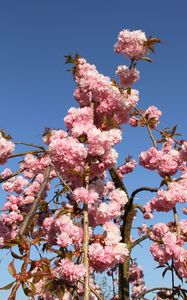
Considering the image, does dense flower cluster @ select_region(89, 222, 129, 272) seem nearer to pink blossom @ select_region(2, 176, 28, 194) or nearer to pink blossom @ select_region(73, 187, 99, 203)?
pink blossom @ select_region(73, 187, 99, 203)

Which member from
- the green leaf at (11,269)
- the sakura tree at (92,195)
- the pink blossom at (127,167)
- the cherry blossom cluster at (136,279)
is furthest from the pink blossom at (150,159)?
the cherry blossom cluster at (136,279)

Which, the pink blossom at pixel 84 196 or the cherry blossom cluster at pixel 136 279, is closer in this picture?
the pink blossom at pixel 84 196

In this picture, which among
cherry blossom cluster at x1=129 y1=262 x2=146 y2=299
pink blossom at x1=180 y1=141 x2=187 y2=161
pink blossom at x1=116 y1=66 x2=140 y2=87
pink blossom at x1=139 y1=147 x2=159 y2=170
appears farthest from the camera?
cherry blossom cluster at x1=129 y1=262 x2=146 y2=299

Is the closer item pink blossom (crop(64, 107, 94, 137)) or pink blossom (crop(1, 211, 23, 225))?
pink blossom (crop(64, 107, 94, 137))

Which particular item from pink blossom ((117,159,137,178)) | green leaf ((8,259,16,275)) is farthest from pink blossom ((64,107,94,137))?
pink blossom ((117,159,137,178))

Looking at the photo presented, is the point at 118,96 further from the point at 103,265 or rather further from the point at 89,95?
the point at 103,265

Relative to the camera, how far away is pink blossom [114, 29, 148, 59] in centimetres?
421

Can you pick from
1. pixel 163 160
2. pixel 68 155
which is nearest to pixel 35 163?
pixel 163 160

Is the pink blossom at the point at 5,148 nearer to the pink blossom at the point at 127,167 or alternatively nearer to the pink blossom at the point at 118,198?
the pink blossom at the point at 118,198

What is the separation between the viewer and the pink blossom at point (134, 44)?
166 inches

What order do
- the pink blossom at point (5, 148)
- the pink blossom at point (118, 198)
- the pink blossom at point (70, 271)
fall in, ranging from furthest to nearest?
the pink blossom at point (5, 148) → the pink blossom at point (118, 198) → the pink blossom at point (70, 271)

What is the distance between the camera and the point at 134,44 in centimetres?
423

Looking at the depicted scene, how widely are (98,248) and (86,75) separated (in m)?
1.54

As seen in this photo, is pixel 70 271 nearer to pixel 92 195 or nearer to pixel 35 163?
pixel 92 195
